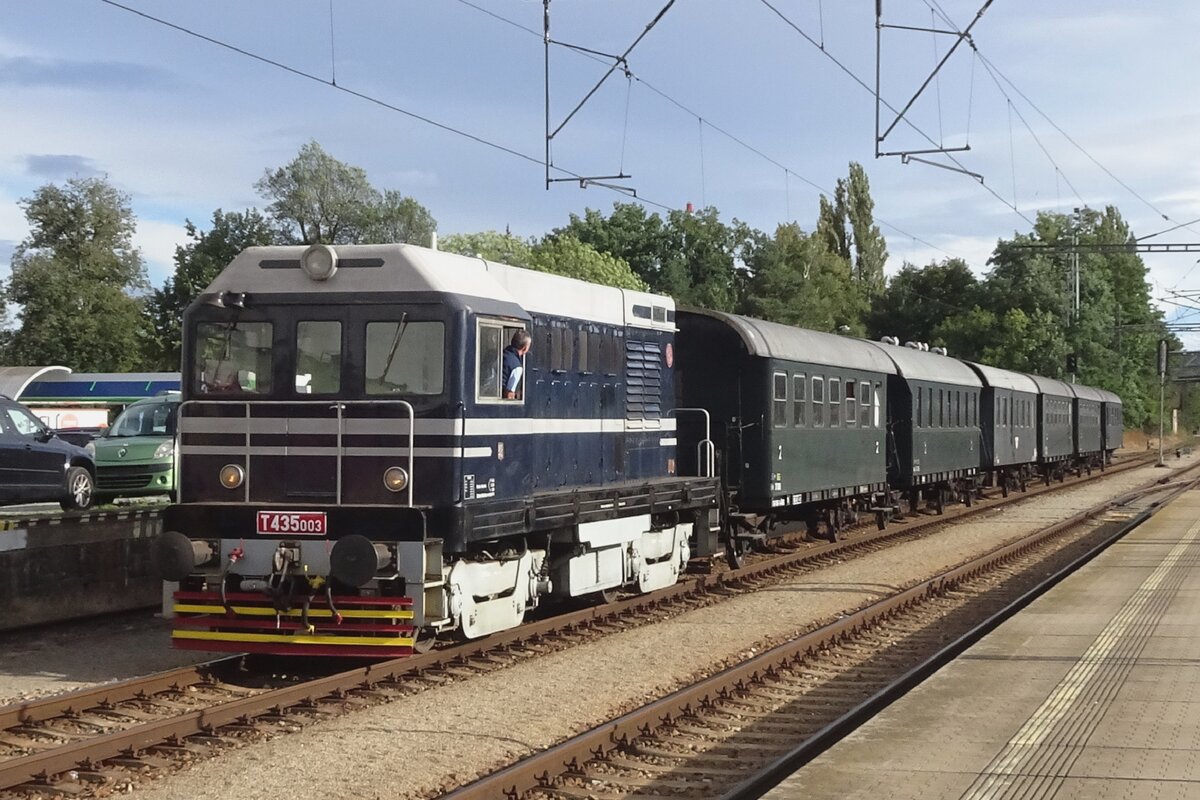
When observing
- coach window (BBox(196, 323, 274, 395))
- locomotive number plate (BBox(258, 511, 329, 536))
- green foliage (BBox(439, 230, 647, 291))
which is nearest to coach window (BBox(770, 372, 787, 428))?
coach window (BBox(196, 323, 274, 395))

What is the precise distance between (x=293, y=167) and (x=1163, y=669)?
67928 millimetres

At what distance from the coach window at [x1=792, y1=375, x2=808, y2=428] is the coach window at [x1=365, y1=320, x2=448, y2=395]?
951 centimetres

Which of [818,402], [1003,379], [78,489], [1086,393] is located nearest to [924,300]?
[1086,393]

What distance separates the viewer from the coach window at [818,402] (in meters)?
20.5

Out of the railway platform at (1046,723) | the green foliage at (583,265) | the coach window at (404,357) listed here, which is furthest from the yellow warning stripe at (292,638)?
the green foliage at (583,265)

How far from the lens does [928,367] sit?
92.9ft

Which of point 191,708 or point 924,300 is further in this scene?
point 924,300

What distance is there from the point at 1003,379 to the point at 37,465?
25696 millimetres

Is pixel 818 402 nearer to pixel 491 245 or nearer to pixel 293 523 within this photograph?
pixel 293 523

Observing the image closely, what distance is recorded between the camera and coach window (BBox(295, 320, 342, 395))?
1106 cm

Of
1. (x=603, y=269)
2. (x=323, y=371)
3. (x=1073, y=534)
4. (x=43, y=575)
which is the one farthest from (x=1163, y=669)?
(x=603, y=269)

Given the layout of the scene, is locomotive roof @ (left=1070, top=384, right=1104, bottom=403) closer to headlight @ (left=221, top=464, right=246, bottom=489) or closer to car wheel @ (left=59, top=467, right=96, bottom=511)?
car wheel @ (left=59, top=467, right=96, bottom=511)

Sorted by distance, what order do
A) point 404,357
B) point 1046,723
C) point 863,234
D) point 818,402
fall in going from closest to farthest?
point 1046,723 < point 404,357 < point 818,402 < point 863,234

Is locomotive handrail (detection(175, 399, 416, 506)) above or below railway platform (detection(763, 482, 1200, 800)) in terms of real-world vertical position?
above
